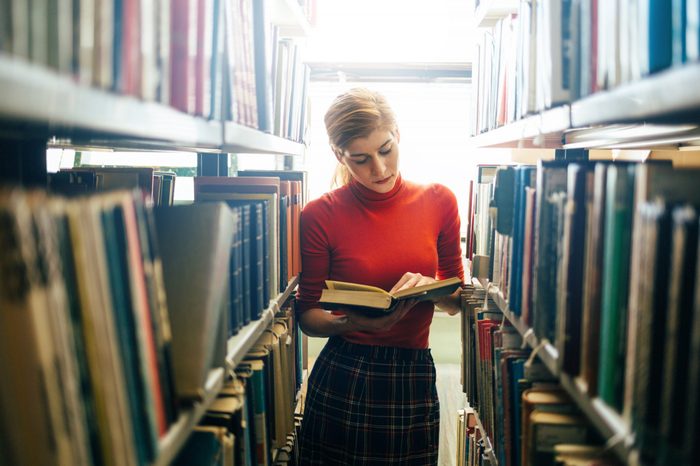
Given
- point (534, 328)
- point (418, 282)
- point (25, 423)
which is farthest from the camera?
point (418, 282)

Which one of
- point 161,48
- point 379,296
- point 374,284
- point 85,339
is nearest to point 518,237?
point 379,296

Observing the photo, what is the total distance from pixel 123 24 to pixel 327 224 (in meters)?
1.16

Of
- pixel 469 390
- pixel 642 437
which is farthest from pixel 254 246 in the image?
pixel 469 390

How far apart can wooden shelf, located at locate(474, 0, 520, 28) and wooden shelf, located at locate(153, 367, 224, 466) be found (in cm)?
142

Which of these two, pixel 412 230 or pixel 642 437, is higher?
pixel 412 230

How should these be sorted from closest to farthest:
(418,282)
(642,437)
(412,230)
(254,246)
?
(642,437) → (254,246) → (418,282) → (412,230)

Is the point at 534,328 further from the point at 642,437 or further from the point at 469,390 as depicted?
the point at 469,390

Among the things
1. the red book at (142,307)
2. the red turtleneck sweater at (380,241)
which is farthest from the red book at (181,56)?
the red turtleneck sweater at (380,241)

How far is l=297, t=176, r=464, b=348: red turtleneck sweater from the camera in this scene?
66.9 inches

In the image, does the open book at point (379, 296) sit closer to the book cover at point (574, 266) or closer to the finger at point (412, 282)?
the finger at point (412, 282)


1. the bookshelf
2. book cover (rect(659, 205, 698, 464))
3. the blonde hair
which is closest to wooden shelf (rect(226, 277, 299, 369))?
the bookshelf

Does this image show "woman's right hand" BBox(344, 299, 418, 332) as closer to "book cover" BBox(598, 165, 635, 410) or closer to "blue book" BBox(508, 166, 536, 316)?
"blue book" BBox(508, 166, 536, 316)

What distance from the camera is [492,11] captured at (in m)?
1.88

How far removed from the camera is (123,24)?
0.61 m
